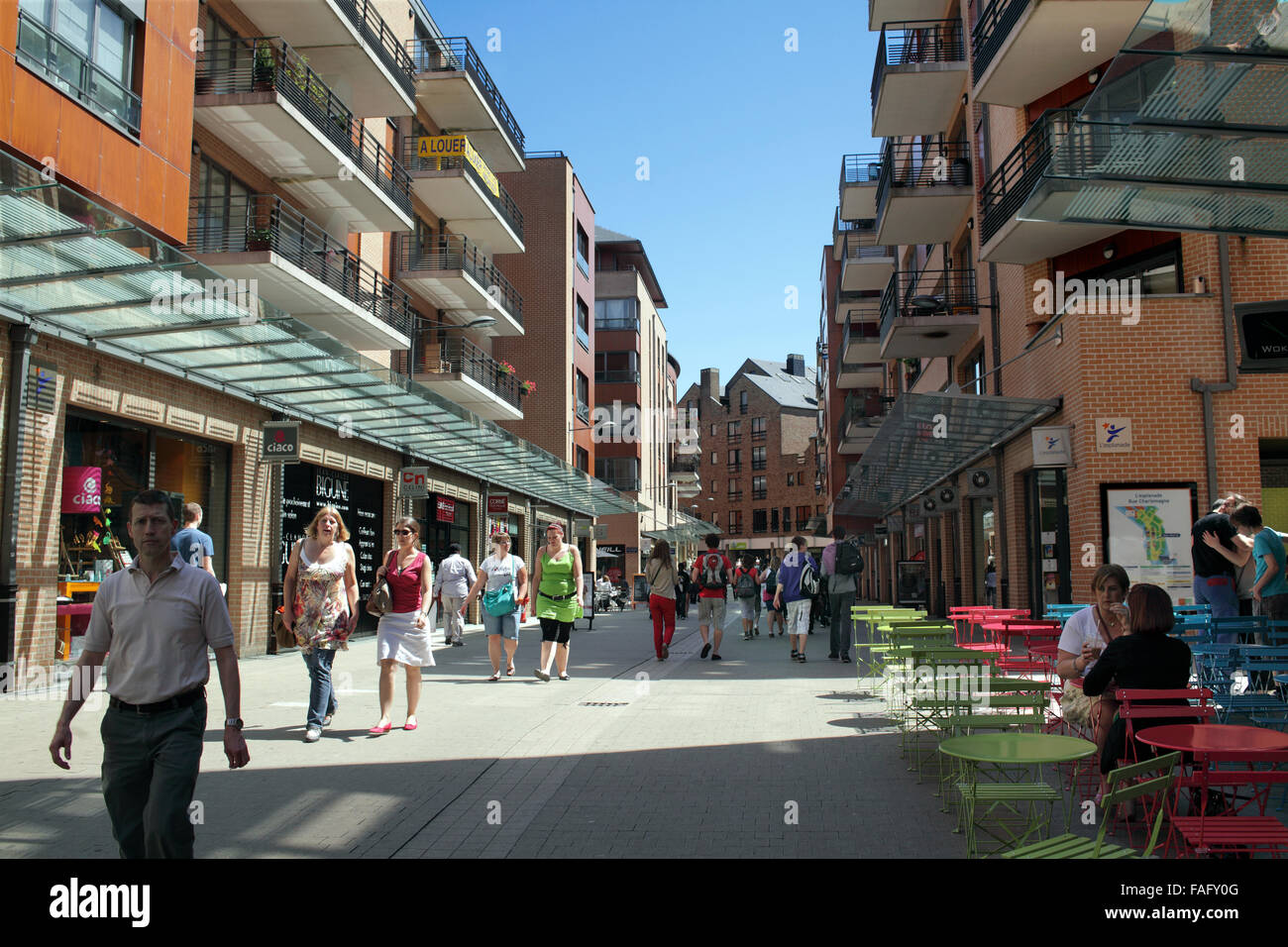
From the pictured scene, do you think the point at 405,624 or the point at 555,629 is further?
the point at 555,629

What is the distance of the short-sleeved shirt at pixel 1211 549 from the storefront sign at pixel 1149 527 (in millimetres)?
4167

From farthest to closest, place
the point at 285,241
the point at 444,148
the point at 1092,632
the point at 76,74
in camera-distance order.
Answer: the point at 444,148
the point at 285,241
the point at 76,74
the point at 1092,632

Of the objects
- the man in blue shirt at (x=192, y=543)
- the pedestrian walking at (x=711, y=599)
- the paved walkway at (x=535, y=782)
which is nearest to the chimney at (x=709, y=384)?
the pedestrian walking at (x=711, y=599)

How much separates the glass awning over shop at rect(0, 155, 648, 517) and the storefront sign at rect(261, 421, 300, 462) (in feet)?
1.74

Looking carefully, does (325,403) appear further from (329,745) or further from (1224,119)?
(1224,119)

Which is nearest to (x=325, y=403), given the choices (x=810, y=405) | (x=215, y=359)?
(x=215, y=359)

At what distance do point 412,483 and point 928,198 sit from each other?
12.7 m

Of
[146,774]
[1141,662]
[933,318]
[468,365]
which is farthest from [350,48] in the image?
[1141,662]

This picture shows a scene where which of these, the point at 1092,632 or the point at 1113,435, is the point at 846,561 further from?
the point at 1092,632

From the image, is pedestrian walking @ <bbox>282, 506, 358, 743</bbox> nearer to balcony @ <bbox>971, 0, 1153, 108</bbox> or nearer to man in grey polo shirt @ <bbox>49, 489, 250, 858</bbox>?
man in grey polo shirt @ <bbox>49, 489, 250, 858</bbox>

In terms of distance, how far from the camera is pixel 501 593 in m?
11.8
